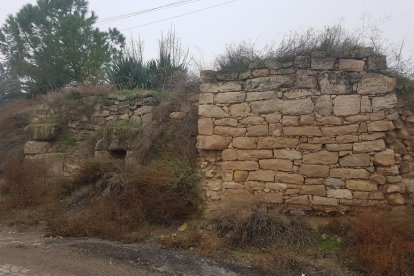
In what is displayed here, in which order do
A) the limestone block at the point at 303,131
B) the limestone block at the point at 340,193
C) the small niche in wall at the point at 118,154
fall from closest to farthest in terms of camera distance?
1. the limestone block at the point at 340,193
2. the limestone block at the point at 303,131
3. the small niche in wall at the point at 118,154

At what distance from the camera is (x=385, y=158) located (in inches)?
215

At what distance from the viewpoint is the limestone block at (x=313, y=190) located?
5.68 metres

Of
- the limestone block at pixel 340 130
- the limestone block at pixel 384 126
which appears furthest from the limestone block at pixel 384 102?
the limestone block at pixel 340 130

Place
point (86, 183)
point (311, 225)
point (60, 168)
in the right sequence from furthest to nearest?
1. point (60, 168)
2. point (86, 183)
3. point (311, 225)

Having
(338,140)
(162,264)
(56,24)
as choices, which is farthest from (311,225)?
(56,24)

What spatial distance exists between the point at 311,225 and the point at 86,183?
431 centimetres

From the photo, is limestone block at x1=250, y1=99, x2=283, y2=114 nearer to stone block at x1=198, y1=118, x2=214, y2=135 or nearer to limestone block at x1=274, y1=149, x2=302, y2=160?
limestone block at x1=274, y1=149, x2=302, y2=160

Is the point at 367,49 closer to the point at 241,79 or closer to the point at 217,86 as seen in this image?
the point at 241,79

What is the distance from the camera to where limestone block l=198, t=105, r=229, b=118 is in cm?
632

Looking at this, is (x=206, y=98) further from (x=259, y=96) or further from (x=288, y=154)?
(x=288, y=154)

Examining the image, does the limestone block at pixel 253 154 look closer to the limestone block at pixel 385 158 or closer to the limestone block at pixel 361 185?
the limestone block at pixel 361 185

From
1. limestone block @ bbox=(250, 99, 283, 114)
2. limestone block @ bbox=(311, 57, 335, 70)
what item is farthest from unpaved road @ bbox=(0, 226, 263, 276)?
limestone block @ bbox=(311, 57, 335, 70)

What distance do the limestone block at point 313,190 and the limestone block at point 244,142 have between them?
98cm

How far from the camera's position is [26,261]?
512 centimetres
